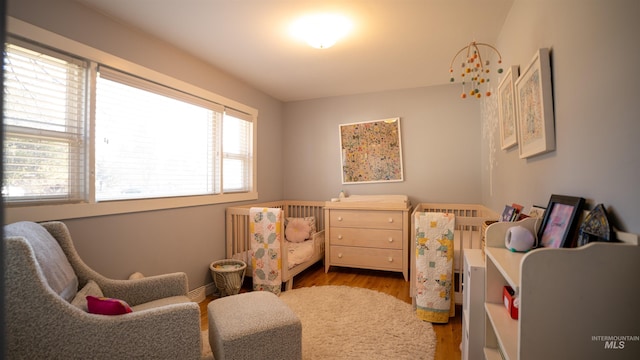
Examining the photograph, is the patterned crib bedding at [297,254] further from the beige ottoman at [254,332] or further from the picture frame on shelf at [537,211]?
the picture frame on shelf at [537,211]

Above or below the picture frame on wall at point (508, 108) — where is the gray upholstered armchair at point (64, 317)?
below

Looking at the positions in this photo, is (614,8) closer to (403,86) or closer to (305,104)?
(403,86)

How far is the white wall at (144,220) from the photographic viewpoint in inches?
68.7

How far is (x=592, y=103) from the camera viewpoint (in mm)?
932

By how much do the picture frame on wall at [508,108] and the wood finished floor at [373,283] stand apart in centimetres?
138

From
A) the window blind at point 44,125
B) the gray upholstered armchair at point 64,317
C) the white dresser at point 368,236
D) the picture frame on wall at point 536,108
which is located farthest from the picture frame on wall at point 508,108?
the window blind at point 44,125

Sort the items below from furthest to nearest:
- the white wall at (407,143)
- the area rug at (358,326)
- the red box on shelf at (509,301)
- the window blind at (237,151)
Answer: the white wall at (407,143) < the window blind at (237,151) < the area rug at (358,326) < the red box on shelf at (509,301)

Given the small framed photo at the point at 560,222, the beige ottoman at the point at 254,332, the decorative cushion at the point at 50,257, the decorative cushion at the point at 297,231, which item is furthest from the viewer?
the decorative cushion at the point at 297,231

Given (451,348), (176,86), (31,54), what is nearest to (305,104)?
(176,86)

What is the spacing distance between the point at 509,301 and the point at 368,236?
2.11 meters

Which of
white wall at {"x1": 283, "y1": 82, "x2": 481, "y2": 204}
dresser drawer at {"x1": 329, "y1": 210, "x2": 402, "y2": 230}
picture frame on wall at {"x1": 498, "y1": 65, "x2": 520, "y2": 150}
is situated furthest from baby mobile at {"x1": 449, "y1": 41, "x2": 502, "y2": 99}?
dresser drawer at {"x1": 329, "y1": 210, "x2": 402, "y2": 230}

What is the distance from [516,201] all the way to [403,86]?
217cm

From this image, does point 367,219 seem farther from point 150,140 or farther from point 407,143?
point 150,140

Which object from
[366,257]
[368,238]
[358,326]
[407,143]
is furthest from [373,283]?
[407,143]
